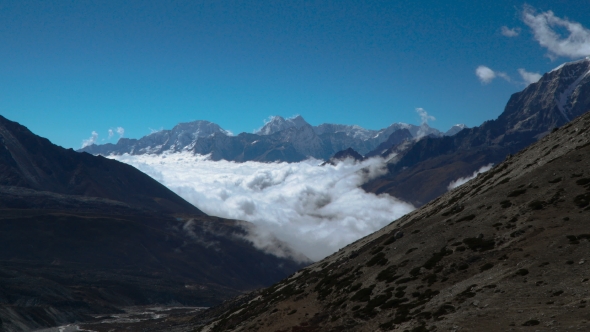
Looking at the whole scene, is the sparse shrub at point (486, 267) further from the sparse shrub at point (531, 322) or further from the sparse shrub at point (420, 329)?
the sparse shrub at point (531, 322)

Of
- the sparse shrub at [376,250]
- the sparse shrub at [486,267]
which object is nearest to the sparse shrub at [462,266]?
the sparse shrub at [486,267]

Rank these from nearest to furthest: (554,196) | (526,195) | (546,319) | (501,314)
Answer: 1. (546,319)
2. (501,314)
3. (554,196)
4. (526,195)

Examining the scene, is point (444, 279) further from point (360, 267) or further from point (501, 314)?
point (360, 267)

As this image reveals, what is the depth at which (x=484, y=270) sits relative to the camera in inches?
2060

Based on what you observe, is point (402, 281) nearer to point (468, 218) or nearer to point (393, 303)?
point (393, 303)

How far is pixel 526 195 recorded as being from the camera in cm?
6712

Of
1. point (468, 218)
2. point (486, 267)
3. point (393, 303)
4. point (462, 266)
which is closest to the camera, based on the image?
point (486, 267)

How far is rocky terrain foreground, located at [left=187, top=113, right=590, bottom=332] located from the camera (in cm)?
4228

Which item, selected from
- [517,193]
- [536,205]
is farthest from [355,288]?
[517,193]

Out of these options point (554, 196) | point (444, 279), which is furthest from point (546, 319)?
point (554, 196)

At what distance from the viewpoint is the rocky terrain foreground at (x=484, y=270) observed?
4228 cm

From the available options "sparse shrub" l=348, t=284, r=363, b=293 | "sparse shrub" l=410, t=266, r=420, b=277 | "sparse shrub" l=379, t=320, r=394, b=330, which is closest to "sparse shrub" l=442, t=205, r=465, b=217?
"sparse shrub" l=410, t=266, r=420, b=277

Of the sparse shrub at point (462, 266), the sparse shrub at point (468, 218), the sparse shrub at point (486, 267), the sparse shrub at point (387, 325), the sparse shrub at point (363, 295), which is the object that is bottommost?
the sparse shrub at point (387, 325)

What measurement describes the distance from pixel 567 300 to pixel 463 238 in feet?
77.3
